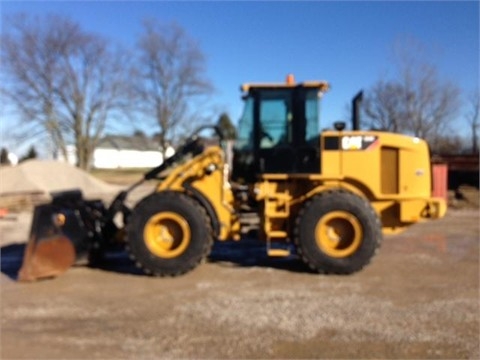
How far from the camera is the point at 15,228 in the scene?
487 inches

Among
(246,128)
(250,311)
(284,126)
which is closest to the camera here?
(250,311)

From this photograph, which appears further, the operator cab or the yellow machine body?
the operator cab

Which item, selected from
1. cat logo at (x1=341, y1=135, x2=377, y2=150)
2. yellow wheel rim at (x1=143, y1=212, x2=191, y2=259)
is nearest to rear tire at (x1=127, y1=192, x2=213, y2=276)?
yellow wheel rim at (x1=143, y1=212, x2=191, y2=259)

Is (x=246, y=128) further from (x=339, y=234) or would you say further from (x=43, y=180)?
(x=43, y=180)

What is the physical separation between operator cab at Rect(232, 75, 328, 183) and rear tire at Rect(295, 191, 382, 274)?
1.94ft

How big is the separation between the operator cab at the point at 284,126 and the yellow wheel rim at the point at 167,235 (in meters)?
1.36

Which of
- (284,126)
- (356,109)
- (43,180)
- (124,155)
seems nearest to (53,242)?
(284,126)

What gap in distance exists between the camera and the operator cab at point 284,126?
294 inches

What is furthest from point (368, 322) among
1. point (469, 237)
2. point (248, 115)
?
point (469, 237)

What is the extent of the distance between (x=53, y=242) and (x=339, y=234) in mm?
3757

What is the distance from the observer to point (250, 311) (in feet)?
17.7

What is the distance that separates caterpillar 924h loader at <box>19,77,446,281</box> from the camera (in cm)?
703

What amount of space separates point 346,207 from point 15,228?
8.53 m

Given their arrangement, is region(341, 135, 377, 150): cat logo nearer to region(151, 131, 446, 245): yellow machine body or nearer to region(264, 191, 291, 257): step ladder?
region(151, 131, 446, 245): yellow machine body
